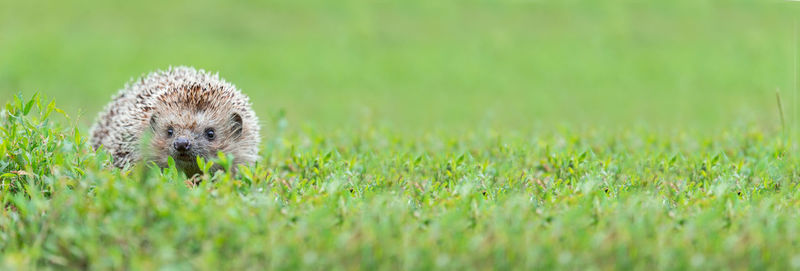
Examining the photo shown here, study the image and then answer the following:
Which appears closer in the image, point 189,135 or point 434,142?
point 189,135

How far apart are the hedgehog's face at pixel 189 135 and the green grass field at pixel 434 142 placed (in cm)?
26

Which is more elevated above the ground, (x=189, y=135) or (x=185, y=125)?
(x=185, y=125)

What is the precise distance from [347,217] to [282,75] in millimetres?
16186

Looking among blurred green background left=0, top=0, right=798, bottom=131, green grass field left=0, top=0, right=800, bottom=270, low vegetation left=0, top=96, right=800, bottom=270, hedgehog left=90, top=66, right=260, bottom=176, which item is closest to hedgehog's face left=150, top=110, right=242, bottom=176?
hedgehog left=90, top=66, right=260, bottom=176

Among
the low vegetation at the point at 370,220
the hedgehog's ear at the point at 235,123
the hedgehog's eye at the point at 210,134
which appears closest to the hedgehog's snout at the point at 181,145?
the hedgehog's eye at the point at 210,134

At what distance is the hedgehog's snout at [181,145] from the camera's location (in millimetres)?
7477

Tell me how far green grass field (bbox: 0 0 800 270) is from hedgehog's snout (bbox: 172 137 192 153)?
296mm

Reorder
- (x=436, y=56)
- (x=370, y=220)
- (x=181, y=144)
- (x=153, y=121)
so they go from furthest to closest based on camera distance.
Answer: (x=436, y=56) < (x=153, y=121) < (x=181, y=144) < (x=370, y=220)

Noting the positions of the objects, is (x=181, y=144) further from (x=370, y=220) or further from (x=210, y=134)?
(x=370, y=220)

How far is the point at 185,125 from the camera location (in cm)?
786

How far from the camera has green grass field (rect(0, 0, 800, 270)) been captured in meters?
4.61

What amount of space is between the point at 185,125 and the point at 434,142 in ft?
11.9

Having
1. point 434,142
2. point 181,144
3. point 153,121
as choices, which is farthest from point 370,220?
point 434,142

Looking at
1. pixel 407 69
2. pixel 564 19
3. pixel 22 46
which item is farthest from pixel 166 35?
pixel 564 19
